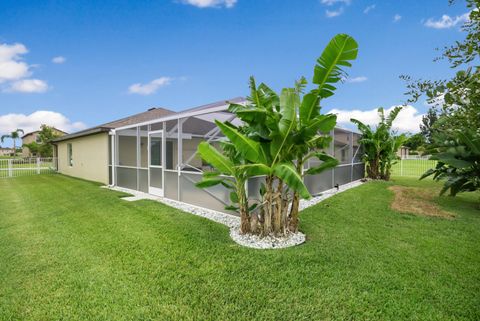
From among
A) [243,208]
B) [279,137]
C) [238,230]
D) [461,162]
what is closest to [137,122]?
[238,230]

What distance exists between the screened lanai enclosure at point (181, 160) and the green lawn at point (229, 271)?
1441 mm

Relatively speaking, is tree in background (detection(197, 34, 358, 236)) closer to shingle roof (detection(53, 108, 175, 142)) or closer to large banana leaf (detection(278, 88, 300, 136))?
large banana leaf (detection(278, 88, 300, 136))

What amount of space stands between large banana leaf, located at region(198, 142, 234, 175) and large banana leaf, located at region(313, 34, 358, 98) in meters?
2.00

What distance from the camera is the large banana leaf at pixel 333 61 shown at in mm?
3789

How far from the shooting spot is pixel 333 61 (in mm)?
3932

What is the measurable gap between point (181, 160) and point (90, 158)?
9.51 m

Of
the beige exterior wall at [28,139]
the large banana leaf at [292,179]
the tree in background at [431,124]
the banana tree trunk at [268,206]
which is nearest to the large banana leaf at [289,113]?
the large banana leaf at [292,179]

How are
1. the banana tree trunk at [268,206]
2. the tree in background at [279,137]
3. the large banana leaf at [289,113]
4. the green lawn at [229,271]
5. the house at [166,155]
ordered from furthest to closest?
the house at [166,155], the banana tree trunk at [268,206], the large banana leaf at [289,113], the tree in background at [279,137], the green lawn at [229,271]

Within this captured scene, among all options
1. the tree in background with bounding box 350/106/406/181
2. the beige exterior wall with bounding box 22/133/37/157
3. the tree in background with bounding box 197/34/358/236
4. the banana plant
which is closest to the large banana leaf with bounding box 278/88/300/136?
the tree in background with bounding box 197/34/358/236

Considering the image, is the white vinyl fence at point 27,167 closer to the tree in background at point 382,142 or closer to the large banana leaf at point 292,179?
the large banana leaf at point 292,179

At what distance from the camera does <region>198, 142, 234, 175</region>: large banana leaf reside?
4572 mm

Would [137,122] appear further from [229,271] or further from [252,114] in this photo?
[229,271]

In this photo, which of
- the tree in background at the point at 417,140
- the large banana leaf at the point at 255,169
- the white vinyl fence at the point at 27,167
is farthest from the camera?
the white vinyl fence at the point at 27,167

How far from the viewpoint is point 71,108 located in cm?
2014
